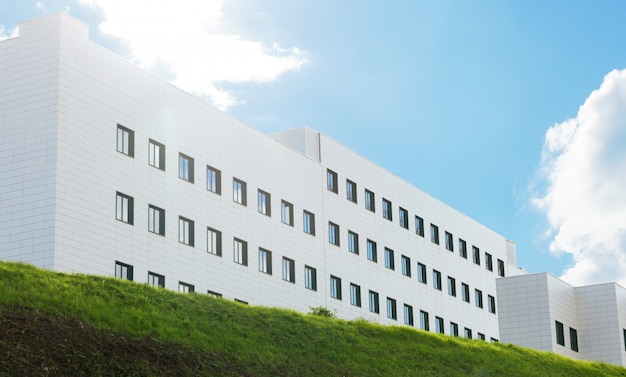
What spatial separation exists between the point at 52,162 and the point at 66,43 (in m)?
5.33

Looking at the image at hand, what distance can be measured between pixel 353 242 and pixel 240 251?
1255 centimetres

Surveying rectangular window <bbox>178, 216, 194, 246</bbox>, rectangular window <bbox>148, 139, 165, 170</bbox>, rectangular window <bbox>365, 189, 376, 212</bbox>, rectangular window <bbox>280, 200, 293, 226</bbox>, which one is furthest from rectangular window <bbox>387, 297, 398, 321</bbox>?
rectangular window <bbox>148, 139, 165, 170</bbox>

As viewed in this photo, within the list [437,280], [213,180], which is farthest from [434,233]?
[213,180]

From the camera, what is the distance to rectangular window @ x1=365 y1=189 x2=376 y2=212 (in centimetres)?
6850

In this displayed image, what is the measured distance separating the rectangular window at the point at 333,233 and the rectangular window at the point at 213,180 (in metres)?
11.0

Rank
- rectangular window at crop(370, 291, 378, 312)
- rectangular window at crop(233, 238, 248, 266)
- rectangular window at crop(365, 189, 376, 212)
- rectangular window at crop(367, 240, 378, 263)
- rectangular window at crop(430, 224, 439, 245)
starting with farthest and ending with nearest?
rectangular window at crop(430, 224, 439, 245) < rectangular window at crop(365, 189, 376, 212) < rectangular window at crop(367, 240, 378, 263) < rectangular window at crop(370, 291, 378, 312) < rectangular window at crop(233, 238, 248, 266)

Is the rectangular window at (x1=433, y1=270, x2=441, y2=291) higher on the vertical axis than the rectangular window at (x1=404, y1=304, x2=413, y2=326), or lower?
higher

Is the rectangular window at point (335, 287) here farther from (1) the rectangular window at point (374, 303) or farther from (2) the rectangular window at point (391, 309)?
(2) the rectangular window at point (391, 309)

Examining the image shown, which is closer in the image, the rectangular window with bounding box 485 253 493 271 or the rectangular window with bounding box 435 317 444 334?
the rectangular window with bounding box 435 317 444 334

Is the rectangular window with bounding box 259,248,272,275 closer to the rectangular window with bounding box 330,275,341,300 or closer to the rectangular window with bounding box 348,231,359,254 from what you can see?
the rectangular window with bounding box 330,275,341,300

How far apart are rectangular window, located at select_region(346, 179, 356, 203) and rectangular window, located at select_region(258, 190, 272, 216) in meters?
9.17

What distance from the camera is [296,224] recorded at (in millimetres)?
60000

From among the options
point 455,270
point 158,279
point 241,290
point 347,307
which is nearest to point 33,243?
point 158,279

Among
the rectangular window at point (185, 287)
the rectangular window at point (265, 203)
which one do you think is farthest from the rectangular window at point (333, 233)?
the rectangular window at point (185, 287)
